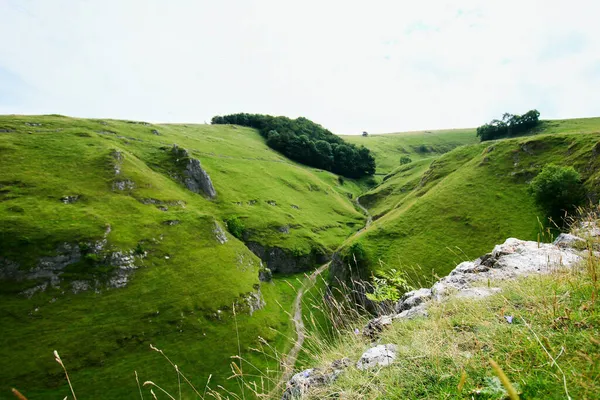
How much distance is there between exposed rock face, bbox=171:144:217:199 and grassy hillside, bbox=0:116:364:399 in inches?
104

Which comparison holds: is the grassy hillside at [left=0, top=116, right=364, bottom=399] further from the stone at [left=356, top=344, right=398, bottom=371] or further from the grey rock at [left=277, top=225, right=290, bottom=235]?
the stone at [left=356, top=344, right=398, bottom=371]

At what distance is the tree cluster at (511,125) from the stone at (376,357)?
15870 centimetres

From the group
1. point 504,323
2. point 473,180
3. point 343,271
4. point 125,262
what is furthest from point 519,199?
point 125,262

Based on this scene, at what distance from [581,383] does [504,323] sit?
231 centimetres

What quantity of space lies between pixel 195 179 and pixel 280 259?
30128mm

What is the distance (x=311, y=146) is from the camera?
147000 millimetres

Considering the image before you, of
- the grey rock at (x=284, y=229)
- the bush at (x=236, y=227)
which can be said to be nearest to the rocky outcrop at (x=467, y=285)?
the bush at (x=236, y=227)

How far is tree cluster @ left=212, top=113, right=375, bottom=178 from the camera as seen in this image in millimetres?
146250

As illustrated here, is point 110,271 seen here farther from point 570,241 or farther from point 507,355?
point 570,241

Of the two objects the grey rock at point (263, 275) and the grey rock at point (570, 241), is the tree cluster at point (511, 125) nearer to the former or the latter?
the grey rock at point (263, 275)

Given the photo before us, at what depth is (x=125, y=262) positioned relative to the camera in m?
43.3

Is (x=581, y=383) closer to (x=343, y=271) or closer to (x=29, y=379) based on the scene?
(x=29, y=379)

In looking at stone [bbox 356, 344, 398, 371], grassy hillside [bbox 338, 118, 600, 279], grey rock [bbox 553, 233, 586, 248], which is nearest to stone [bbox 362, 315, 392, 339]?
stone [bbox 356, 344, 398, 371]

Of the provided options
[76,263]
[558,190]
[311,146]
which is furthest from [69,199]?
[311,146]
